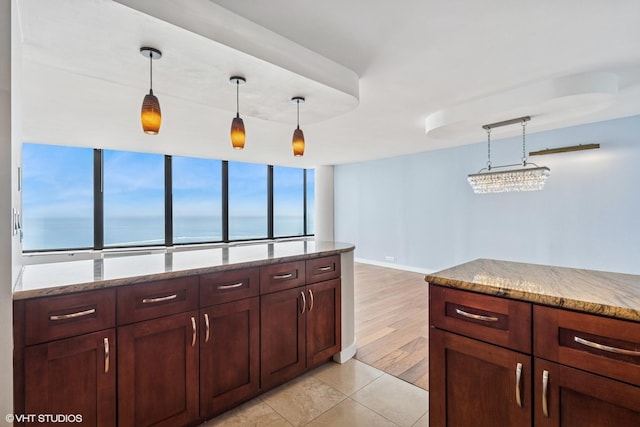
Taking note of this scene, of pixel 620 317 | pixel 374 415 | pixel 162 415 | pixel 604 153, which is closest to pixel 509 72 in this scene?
pixel 620 317

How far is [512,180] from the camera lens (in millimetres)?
2570

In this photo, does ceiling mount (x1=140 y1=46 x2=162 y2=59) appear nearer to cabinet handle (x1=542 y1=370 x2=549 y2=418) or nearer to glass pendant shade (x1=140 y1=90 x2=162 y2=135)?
glass pendant shade (x1=140 y1=90 x2=162 y2=135)

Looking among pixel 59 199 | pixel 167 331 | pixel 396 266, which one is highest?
pixel 59 199

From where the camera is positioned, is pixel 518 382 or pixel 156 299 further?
pixel 156 299

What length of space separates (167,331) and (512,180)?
288cm

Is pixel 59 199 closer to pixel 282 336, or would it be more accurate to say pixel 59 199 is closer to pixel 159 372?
pixel 159 372

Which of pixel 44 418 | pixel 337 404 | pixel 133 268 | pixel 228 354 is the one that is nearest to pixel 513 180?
pixel 337 404

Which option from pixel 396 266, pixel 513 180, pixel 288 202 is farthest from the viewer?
pixel 288 202

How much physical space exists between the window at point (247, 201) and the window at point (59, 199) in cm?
256

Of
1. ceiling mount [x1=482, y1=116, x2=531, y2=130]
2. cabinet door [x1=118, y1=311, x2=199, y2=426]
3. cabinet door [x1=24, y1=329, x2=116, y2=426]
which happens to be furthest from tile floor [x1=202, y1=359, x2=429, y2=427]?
ceiling mount [x1=482, y1=116, x2=531, y2=130]

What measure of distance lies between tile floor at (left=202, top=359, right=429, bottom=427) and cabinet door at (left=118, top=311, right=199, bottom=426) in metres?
0.32

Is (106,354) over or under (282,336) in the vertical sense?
over

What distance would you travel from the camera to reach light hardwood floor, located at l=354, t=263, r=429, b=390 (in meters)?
2.42

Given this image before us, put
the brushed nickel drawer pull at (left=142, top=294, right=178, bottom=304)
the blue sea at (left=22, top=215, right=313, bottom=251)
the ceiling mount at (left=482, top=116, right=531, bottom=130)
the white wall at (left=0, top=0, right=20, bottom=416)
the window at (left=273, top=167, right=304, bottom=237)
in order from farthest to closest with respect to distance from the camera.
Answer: the window at (left=273, top=167, right=304, bottom=237) < the blue sea at (left=22, top=215, right=313, bottom=251) < the ceiling mount at (left=482, top=116, right=531, bottom=130) < the brushed nickel drawer pull at (left=142, top=294, right=178, bottom=304) < the white wall at (left=0, top=0, right=20, bottom=416)
